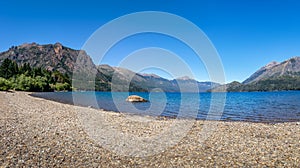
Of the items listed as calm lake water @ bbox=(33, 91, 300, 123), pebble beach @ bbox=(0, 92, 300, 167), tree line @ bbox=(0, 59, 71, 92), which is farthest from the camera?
tree line @ bbox=(0, 59, 71, 92)

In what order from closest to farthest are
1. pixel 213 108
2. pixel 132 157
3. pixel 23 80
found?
pixel 132 157
pixel 213 108
pixel 23 80

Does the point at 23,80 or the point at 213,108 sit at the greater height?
the point at 23,80

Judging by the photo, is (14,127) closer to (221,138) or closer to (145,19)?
(145,19)

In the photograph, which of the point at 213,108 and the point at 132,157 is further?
the point at 213,108

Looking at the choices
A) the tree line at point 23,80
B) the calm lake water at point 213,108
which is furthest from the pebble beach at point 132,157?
the tree line at point 23,80

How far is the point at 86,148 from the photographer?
10.8 meters

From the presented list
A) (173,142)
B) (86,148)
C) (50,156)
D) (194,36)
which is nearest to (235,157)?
(173,142)

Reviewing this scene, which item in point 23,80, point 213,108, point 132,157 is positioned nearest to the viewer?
point 132,157

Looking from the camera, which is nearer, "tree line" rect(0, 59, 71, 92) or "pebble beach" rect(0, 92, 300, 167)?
"pebble beach" rect(0, 92, 300, 167)

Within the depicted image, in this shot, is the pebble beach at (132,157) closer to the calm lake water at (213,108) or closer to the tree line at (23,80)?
the calm lake water at (213,108)

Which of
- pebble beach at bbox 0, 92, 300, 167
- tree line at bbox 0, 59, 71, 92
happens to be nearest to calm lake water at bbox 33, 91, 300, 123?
pebble beach at bbox 0, 92, 300, 167

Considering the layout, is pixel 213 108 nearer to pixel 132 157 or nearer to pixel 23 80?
pixel 132 157

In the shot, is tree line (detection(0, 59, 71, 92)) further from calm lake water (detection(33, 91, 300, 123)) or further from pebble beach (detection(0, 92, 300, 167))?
pebble beach (detection(0, 92, 300, 167))

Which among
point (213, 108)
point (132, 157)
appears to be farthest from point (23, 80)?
point (132, 157)
